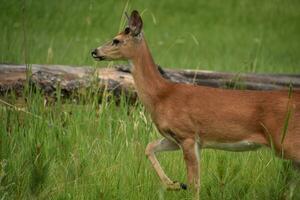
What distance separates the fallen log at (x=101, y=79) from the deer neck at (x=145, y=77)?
97 cm

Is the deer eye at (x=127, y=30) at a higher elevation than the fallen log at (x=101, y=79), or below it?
higher

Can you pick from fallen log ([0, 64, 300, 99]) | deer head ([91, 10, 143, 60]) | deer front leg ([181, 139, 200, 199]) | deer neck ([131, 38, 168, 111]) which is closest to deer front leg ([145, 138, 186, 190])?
deer front leg ([181, 139, 200, 199])

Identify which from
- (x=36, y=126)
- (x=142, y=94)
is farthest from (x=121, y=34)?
(x=36, y=126)

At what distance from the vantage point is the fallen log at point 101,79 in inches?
367

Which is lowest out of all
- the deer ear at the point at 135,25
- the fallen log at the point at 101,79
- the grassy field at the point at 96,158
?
the grassy field at the point at 96,158

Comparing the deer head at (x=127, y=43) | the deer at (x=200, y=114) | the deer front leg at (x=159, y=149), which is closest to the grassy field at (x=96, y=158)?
the deer front leg at (x=159, y=149)

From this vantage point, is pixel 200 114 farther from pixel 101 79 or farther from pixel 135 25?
pixel 101 79

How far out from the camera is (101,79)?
984 centimetres

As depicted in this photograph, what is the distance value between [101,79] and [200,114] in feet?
7.25

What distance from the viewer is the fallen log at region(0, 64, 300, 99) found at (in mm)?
9328

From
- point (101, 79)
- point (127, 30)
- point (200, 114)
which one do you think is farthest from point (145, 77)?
point (101, 79)

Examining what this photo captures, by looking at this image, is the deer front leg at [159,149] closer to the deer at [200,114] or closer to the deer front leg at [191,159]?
the deer at [200,114]

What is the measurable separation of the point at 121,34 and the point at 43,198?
2.09m

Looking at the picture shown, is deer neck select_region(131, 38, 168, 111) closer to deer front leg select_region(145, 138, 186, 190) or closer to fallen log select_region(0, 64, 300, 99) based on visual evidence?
deer front leg select_region(145, 138, 186, 190)
